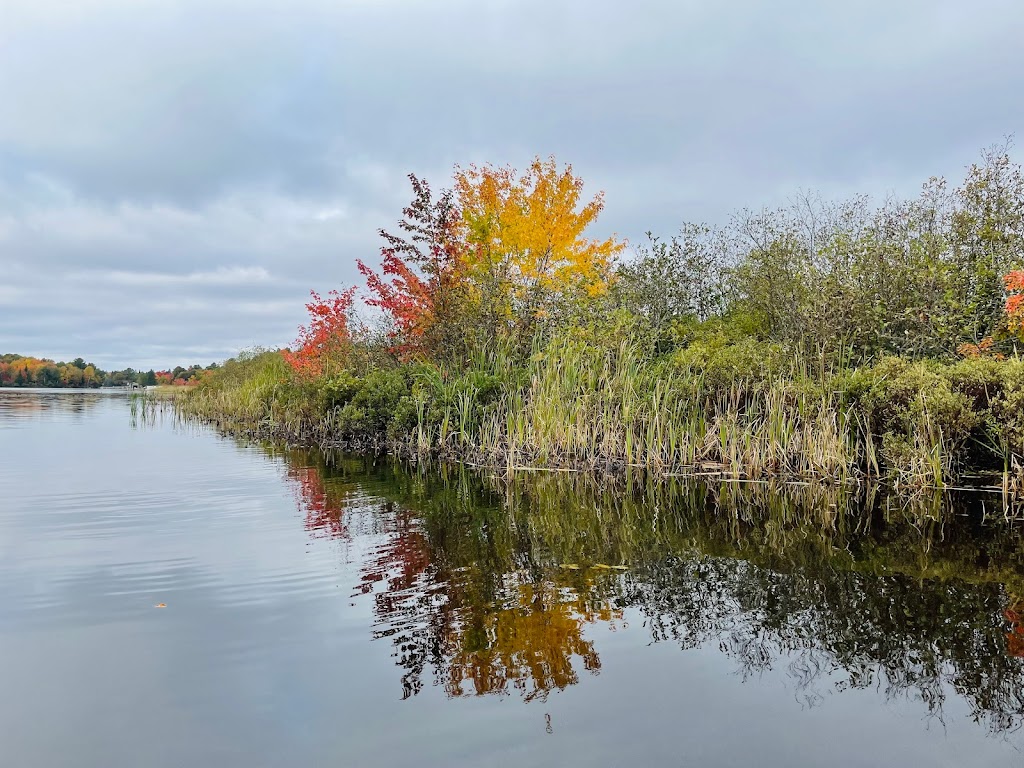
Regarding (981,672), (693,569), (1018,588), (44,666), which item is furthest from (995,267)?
(44,666)

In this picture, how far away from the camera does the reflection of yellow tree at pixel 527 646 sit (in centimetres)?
318

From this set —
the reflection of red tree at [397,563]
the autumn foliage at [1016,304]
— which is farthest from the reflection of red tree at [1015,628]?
the autumn foliage at [1016,304]

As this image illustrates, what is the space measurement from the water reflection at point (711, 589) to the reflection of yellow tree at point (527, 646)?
0.01 meters

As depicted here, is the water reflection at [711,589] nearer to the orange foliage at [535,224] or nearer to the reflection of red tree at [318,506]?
the reflection of red tree at [318,506]

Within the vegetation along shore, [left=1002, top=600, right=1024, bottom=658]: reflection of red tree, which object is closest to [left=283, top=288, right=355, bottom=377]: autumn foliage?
the vegetation along shore

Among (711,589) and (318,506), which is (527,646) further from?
(318,506)

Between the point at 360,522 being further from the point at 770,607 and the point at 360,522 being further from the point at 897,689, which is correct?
the point at 897,689

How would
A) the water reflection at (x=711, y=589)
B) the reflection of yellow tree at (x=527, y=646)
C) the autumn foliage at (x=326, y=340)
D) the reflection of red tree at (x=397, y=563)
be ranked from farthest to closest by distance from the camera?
the autumn foliage at (x=326, y=340), the reflection of red tree at (x=397, y=563), the water reflection at (x=711, y=589), the reflection of yellow tree at (x=527, y=646)

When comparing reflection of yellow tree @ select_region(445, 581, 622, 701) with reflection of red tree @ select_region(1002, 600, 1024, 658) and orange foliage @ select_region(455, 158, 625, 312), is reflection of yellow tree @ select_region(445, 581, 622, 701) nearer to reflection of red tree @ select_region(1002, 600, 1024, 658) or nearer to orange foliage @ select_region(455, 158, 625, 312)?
reflection of red tree @ select_region(1002, 600, 1024, 658)

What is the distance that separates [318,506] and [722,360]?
20.4 feet

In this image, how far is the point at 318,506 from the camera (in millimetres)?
7836

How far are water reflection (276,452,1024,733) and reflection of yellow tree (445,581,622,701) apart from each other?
1 cm

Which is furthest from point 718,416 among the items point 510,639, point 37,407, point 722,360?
point 37,407

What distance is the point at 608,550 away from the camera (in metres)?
5.72
